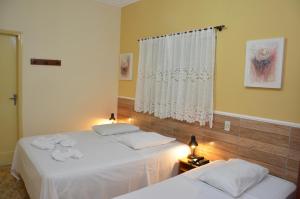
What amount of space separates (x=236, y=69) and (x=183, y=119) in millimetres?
951

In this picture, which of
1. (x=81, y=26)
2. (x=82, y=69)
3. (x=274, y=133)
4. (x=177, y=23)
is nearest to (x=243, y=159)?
(x=274, y=133)

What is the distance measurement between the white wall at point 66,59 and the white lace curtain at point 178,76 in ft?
2.84

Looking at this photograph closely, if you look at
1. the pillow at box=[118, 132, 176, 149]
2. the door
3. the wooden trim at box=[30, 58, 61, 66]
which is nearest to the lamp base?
the pillow at box=[118, 132, 176, 149]

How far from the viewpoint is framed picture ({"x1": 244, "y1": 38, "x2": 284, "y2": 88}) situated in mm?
2266

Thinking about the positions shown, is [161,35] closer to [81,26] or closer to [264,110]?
[81,26]

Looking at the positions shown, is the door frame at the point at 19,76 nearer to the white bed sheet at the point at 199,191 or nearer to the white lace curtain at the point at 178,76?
the white lace curtain at the point at 178,76

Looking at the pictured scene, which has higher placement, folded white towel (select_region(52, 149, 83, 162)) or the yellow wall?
the yellow wall

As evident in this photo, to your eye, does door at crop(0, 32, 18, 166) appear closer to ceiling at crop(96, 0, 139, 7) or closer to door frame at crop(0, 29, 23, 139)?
door frame at crop(0, 29, 23, 139)

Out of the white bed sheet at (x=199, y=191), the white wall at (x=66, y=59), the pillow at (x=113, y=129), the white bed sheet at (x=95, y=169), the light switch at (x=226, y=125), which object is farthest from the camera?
the white wall at (x=66, y=59)

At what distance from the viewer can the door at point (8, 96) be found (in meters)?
3.56

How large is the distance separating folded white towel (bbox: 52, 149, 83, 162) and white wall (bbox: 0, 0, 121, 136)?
146cm

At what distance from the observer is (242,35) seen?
2562 millimetres

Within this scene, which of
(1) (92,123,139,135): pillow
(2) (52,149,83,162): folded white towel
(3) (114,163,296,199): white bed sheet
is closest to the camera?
(3) (114,163,296,199): white bed sheet

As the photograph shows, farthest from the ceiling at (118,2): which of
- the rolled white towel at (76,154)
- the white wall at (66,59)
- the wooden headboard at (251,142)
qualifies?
the rolled white towel at (76,154)
